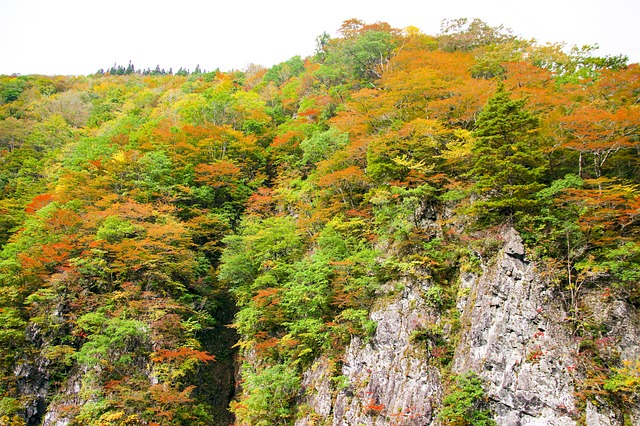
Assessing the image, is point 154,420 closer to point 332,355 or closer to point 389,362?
point 332,355

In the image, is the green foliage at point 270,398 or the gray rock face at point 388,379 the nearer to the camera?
the gray rock face at point 388,379


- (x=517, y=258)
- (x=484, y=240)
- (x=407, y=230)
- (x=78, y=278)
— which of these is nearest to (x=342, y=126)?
(x=407, y=230)

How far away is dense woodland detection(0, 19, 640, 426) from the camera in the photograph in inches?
483

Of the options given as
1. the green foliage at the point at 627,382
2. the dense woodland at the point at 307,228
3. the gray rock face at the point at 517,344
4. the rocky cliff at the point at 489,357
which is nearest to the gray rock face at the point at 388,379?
the rocky cliff at the point at 489,357

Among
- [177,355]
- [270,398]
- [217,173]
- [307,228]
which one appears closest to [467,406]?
[270,398]

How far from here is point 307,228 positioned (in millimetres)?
18469

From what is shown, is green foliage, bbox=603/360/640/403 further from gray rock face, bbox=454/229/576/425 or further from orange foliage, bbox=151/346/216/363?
orange foliage, bbox=151/346/216/363

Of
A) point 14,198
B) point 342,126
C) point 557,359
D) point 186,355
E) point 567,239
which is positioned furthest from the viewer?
point 14,198

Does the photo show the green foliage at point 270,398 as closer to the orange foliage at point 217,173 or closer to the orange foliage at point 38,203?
the orange foliage at point 217,173

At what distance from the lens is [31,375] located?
56.2 ft

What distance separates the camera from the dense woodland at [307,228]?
1227cm

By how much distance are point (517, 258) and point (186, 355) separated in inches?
562

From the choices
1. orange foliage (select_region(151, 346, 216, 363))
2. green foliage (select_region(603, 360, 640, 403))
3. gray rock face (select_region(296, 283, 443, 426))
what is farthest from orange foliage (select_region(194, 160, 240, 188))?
green foliage (select_region(603, 360, 640, 403))

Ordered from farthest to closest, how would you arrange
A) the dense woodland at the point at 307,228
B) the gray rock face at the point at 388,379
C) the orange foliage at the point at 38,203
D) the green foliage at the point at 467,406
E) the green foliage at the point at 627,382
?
the orange foliage at the point at 38,203 < the dense woodland at the point at 307,228 < the gray rock face at the point at 388,379 < the green foliage at the point at 467,406 < the green foliage at the point at 627,382
